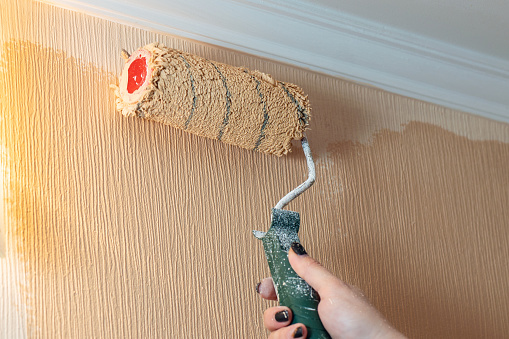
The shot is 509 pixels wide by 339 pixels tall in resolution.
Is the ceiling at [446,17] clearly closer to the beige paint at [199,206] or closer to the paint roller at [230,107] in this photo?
the beige paint at [199,206]

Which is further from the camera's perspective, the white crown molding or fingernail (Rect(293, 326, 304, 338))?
the white crown molding

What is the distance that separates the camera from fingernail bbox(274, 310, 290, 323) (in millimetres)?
755

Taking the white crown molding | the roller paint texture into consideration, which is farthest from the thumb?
the white crown molding

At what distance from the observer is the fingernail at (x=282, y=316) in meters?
0.75

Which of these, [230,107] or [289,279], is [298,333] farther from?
[230,107]

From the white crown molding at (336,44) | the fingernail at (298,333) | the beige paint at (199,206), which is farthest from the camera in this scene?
the white crown molding at (336,44)

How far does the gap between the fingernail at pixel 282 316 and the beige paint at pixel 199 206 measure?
17 centimetres

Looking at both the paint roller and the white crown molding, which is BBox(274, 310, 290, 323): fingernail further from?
the white crown molding

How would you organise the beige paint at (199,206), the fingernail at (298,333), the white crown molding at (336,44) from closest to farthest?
1. the fingernail at (298,333)
2. the beige paint at (199,206)
3. the white crown molding at (336,44)

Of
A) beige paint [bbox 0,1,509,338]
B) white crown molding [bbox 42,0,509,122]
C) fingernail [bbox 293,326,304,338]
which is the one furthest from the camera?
white crown molding [bbox 42,0,509,122]

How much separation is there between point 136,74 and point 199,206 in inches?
9.6

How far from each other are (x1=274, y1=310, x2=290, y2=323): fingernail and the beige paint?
6.9 inches

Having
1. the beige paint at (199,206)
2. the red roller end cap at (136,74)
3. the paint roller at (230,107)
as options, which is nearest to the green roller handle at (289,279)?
the paint roller at (230,107)

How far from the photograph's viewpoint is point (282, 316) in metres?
0.76
